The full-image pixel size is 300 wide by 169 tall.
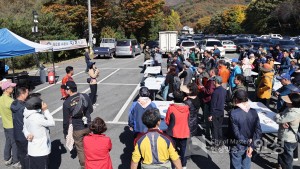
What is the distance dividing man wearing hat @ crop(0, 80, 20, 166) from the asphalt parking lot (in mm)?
331

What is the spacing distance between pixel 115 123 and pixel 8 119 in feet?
12.4

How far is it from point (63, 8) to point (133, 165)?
1376 inches

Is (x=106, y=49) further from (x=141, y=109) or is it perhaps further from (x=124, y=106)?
(x=141, y=109)

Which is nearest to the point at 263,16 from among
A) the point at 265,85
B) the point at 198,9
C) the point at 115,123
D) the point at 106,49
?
the point at 106,49

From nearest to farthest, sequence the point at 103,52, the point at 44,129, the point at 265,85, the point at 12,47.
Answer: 1. the point at 44,129
2. the point at 265,85
3. the point at 12,47
4. the point at 103,52

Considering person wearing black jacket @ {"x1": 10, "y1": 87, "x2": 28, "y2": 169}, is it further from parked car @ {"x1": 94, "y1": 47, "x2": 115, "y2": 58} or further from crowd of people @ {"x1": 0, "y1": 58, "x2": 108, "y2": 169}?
parked car @ {"x1": 94, "y1": 47, "x2": 115, "y2": 58}

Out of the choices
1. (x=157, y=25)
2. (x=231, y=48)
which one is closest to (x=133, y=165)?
(x=231, y=48)

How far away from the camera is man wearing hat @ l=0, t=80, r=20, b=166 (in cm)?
626

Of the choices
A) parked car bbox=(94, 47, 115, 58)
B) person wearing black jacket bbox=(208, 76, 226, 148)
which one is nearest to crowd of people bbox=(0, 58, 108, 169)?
person wearing black jacket bbox=(208, 76, 226, 148)

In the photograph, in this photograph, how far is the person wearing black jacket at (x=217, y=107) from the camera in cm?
670

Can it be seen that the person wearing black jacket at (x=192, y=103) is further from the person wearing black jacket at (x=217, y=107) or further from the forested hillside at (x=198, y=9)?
the forested hillside at (x=198, y=9)

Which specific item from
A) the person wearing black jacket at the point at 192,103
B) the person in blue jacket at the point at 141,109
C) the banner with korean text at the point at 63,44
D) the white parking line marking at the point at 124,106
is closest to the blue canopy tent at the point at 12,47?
the white parking line marking at the point at 124,106

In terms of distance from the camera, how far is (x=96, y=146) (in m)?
4.32

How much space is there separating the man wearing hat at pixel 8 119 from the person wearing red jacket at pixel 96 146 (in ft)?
9.12
